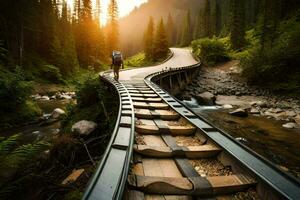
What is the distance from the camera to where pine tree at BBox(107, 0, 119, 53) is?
49.5 metres

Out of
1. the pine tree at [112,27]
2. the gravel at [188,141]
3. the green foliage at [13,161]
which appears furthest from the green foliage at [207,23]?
the gravel at [188,141]

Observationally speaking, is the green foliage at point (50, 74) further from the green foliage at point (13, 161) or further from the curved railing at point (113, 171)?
the curved railing at point (113, 171)

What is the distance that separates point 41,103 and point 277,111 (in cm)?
1963

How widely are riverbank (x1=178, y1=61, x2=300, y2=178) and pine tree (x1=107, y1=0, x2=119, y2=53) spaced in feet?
107

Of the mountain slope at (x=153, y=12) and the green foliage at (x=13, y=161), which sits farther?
the mountain slope at (x=153, y=12)

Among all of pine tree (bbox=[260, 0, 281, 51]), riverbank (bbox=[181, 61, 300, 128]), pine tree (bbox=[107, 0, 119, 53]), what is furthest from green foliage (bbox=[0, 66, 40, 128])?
pine tree (bbox=[107, 0, 119, 53])

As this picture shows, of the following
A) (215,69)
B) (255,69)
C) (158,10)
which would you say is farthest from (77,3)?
(158,10)

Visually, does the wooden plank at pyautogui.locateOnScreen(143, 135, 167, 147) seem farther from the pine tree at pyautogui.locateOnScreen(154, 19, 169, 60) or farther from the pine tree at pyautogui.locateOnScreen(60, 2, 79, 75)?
the pine tree at pyautogui.locateOnScreen(154, 19, 169, 60)

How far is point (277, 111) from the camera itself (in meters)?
12.8

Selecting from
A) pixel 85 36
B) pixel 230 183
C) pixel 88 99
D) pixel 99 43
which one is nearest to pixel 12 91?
pixel 88 99

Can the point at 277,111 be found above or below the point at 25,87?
below

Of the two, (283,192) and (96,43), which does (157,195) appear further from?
(96,43)

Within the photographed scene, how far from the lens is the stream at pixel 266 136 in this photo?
663 cm

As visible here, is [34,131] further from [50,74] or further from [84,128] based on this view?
[50,74]
